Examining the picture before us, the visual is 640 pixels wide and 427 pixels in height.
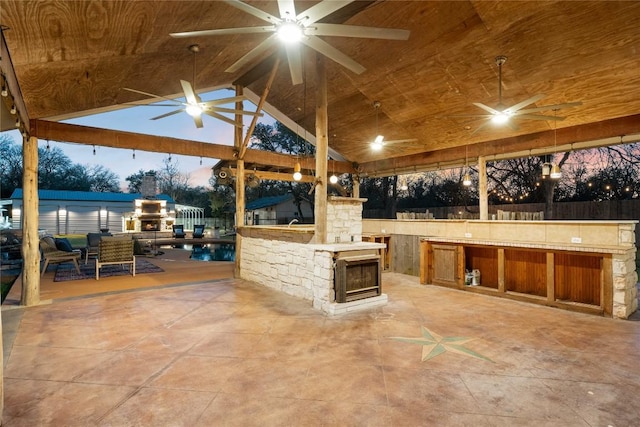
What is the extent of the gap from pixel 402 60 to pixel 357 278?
3958 mm

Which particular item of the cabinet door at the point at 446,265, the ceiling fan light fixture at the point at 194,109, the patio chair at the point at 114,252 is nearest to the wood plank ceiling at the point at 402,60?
the ceiling fan light fixture at the point at 194,109

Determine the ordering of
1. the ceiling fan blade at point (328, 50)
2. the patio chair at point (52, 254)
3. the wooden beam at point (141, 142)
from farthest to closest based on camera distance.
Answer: the patio chair at point (52, 254) → the wooden beam at point (141, 142) → the ceiling fan blade at point (328, 50)

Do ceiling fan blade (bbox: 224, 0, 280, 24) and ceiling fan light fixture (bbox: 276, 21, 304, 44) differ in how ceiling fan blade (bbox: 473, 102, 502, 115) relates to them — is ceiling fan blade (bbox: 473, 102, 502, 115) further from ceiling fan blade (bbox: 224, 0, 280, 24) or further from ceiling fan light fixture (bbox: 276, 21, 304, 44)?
ceiling fan blade (bbox: 224, 0, 280, 24)

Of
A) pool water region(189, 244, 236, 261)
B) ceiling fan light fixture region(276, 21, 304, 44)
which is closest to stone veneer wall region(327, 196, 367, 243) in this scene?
ceiling fan light fixture region(276, 21, 304, 44)

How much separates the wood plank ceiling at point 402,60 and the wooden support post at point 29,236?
995 mm

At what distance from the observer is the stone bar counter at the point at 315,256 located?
483cm

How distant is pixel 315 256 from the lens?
5.09 m

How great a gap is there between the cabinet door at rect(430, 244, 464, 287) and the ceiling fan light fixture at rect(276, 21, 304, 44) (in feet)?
15.7

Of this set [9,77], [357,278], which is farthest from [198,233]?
[9,77]

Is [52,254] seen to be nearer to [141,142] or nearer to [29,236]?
[29,236]

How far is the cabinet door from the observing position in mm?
6148

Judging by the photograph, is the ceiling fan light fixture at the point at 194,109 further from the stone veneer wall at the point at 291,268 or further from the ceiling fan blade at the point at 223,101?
the stone veneer wall at the point at 291,268

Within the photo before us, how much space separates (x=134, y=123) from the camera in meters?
49.7

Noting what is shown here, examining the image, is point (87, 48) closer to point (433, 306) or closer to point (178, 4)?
point (178, 4)
